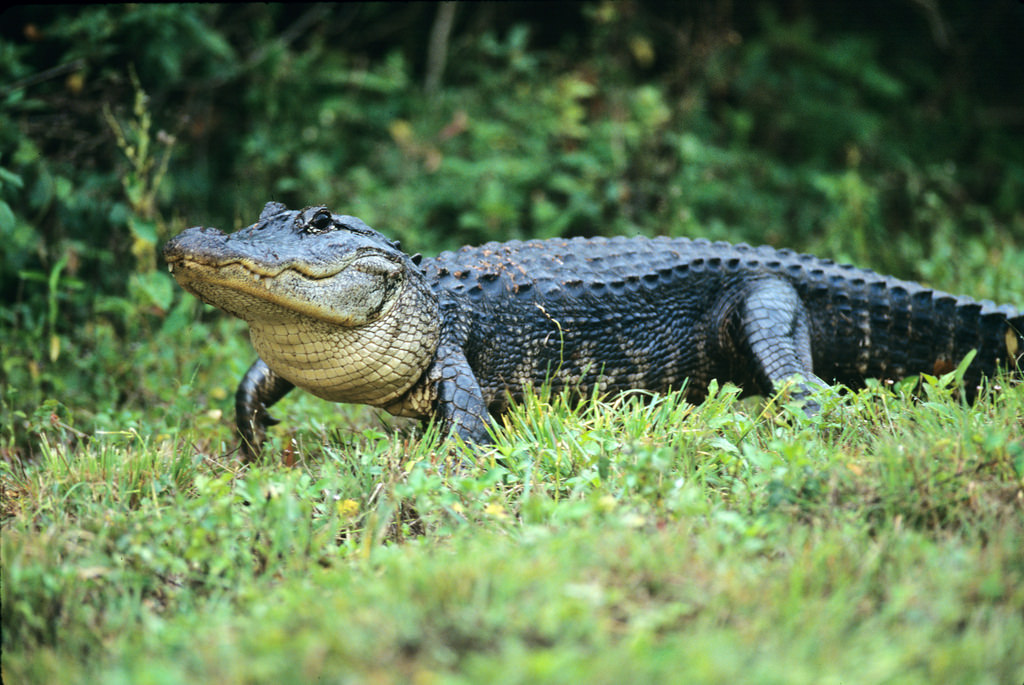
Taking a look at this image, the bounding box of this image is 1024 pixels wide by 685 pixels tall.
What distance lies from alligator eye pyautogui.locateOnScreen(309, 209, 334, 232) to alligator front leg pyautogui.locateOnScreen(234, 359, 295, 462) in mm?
778

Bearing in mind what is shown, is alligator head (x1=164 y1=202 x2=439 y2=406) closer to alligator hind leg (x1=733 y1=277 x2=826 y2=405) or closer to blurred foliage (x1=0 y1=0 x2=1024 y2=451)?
blurred foliage (x1=0 y1=0 x2=1024 y2=451)

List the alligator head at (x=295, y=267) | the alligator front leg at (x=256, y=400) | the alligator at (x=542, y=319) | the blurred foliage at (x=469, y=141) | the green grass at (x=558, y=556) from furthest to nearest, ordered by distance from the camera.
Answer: the blurred foliage at (x=469, y=141)
the alligator front leg at (x=256, y=400)
the alligator at (x=542, y=319)
the alligator head at (x=295, y=267)
the green grass at (x=558, y=556)

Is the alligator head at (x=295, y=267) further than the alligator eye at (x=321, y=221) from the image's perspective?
No

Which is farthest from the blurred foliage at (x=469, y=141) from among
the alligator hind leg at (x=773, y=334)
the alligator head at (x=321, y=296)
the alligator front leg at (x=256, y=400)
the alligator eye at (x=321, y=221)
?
the alligator hind leg at (x=773, y=334)

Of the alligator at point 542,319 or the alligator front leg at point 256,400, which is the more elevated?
the alligator at point 542,319

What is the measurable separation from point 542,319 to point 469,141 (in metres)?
3.96

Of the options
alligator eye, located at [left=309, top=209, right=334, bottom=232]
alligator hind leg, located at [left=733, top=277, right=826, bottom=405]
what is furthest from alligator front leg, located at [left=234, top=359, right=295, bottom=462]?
alligator hind leg, located at [left=733, top=277, right=826, bottom=405]

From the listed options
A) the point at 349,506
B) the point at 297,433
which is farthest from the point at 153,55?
the point at 349,506

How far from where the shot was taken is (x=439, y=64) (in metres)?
7.99

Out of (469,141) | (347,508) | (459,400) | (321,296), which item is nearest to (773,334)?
(459,400)

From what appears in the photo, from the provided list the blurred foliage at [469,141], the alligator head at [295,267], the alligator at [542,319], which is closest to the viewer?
the alligator head at [295,267]

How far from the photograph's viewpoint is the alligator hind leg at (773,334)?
3.86 metres

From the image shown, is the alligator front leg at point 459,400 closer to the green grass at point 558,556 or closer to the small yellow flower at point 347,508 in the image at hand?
the green grass at point 558,556

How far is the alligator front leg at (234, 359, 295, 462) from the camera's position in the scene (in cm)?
384
